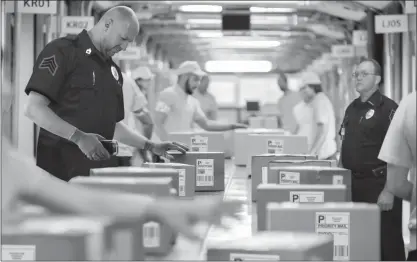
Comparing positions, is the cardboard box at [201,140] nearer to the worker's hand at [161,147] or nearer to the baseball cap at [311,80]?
the worker's hand at [161,147]

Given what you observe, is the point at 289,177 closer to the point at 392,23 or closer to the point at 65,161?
the point at 65,161

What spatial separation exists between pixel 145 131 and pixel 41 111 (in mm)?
3725

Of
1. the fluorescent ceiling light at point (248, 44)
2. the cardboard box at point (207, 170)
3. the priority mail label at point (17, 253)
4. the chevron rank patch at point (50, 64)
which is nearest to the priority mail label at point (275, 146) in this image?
the cardboard box at point (207, 170)

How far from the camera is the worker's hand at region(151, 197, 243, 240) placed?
5.45 feet

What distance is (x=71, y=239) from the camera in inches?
66.4

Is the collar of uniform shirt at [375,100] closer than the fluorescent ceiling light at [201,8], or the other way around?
the collar of uniform shirt at [375,100]

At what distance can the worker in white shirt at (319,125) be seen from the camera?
7.87 meters

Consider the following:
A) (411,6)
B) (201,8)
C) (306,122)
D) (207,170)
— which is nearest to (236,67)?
(201,8)

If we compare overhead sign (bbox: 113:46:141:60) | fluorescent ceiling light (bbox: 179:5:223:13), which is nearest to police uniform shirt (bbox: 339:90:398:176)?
overhead sign (bbox: 113:46:141:60)

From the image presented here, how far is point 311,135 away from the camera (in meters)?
8.77

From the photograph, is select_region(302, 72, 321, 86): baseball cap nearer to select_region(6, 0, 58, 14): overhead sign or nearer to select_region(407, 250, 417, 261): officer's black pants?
select_region(6, 0, 58, 14): overhead sign

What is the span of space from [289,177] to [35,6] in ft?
22.1

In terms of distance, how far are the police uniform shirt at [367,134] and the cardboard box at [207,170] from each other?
2.85 ft

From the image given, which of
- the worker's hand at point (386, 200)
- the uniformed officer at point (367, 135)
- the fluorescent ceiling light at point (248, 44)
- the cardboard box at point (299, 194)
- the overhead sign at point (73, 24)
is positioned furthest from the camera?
the fluorescent ceiling light at point (248, 44)
